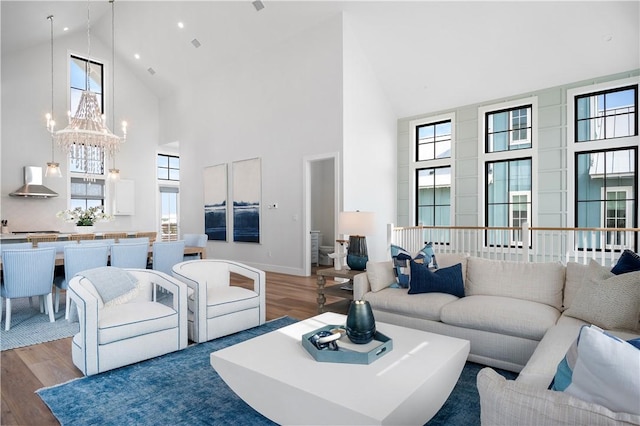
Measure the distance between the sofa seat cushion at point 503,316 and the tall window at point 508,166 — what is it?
13.1 feet

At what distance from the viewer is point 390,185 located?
7535 mm

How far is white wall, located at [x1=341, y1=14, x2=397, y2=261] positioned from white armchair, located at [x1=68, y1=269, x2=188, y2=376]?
12.0 feet

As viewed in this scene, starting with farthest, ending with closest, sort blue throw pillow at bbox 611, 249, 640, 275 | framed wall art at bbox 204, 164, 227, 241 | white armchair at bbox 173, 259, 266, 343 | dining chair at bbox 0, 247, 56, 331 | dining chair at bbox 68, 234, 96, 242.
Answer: framed wall art at bbox 204, 164, 227, 241, dining chair at bbox 68, 234, 96, 242, dining chair at bbox 0, 247, 56, 331, white armchair at bbox 173, 259, 266, 343, blue throw pillow at bbox 611, 249, 640, 275

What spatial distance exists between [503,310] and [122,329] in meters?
2.69

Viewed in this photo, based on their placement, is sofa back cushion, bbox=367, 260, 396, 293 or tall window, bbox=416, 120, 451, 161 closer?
sofa back cushion, bbox=367, 260, 396, 293

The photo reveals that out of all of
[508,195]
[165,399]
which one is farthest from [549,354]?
[508,195]

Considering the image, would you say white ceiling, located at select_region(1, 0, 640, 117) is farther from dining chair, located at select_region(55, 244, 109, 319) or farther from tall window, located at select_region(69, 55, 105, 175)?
dining chair, located at select_region(55, 244, 109, 319)

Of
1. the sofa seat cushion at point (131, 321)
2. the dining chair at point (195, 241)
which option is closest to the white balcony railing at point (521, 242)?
the dining chair at point (195, 241)

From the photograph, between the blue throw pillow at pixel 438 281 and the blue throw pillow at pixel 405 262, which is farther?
the blue throw pillow at pixel 405 262

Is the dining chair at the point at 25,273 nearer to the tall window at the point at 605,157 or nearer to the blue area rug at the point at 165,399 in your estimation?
the blue area rug at the point at 165,399

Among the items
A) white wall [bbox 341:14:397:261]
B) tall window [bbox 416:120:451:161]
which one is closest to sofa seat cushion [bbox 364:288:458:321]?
white wall [bbox 341:14:397:261]

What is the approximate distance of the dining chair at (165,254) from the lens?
4691 mm

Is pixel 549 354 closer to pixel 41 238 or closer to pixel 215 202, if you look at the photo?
pixel 41 238

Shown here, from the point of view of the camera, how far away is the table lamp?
4.01 meters
